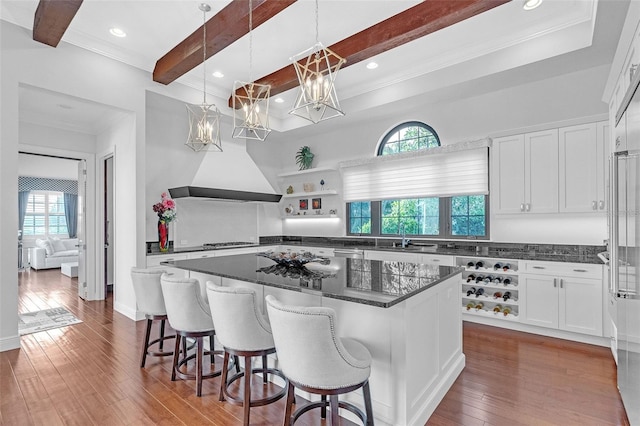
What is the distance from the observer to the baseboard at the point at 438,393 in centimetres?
209

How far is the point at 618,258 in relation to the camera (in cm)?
215

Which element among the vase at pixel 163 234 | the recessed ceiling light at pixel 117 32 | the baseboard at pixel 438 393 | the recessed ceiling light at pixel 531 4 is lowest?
the baseboard at pixel 438 393

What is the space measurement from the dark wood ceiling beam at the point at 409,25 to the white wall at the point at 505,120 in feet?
4.33

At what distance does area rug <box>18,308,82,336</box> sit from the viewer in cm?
403

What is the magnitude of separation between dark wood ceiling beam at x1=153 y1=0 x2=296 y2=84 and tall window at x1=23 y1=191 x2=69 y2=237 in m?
8.68

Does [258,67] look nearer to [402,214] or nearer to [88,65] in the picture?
[88,65]

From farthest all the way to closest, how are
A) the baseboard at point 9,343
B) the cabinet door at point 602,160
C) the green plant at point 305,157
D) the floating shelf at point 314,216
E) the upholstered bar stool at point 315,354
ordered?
the green plant at point 305,157, the floating shelf at point 314,216, the cabinet door at point 602,160, the baseboard at point 9,343, the upholstered bar stool at point 315,354

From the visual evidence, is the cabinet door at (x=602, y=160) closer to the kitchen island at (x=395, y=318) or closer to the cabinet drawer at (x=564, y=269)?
the cabinet drawer at (x=564, y=269)

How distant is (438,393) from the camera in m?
2.36

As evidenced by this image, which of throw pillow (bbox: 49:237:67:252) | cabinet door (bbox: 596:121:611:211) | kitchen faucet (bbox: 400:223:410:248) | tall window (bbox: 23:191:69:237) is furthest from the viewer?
tall window (bbox: 23:191:69:237)

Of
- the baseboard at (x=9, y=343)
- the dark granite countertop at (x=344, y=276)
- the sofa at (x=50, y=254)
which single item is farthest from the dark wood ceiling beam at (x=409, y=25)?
the sofa at (x=50, y=254)

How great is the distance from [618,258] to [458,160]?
280 cm

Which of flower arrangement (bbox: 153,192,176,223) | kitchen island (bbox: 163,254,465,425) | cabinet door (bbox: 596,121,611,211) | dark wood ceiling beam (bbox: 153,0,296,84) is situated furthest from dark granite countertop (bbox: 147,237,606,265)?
dark wood ceiling beam (bbox: 153,0,296,84)

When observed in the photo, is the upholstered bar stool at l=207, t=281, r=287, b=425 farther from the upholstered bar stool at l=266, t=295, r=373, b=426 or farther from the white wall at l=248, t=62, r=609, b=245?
the white wall at l=248, t=62, r=609, b=245
